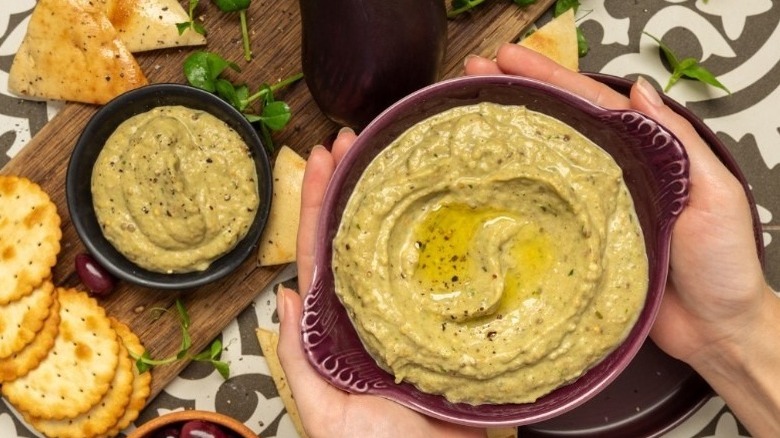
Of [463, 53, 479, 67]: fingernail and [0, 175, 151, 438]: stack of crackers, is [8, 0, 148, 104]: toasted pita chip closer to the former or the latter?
[0, 175, 151, 438]: stack of crackers

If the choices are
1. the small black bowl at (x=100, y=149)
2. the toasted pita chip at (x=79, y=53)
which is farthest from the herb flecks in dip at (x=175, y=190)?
the toasted pita chip at (x=79, y=53)

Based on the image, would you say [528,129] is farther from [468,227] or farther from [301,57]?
[301,57]

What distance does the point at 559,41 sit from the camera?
2.23 m

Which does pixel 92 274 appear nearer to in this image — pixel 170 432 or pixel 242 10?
pixel 170 432

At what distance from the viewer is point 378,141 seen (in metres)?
1.75

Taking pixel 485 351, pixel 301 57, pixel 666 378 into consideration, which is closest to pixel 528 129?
pixel 485 351

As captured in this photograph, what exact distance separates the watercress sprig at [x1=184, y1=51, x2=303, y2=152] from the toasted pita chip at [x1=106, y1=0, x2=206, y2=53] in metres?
0.07

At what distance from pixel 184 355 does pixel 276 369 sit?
265 millimetres

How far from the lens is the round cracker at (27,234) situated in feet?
7.48

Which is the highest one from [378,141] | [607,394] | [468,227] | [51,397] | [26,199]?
[378,141]

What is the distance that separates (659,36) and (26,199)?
Answer: 1.84 meters

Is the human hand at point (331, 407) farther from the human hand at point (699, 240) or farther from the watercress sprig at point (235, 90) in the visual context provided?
the human hand at point (699, 240)

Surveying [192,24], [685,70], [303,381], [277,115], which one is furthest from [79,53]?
[685,70]

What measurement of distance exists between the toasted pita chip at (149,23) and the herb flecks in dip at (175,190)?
0.21 meters
